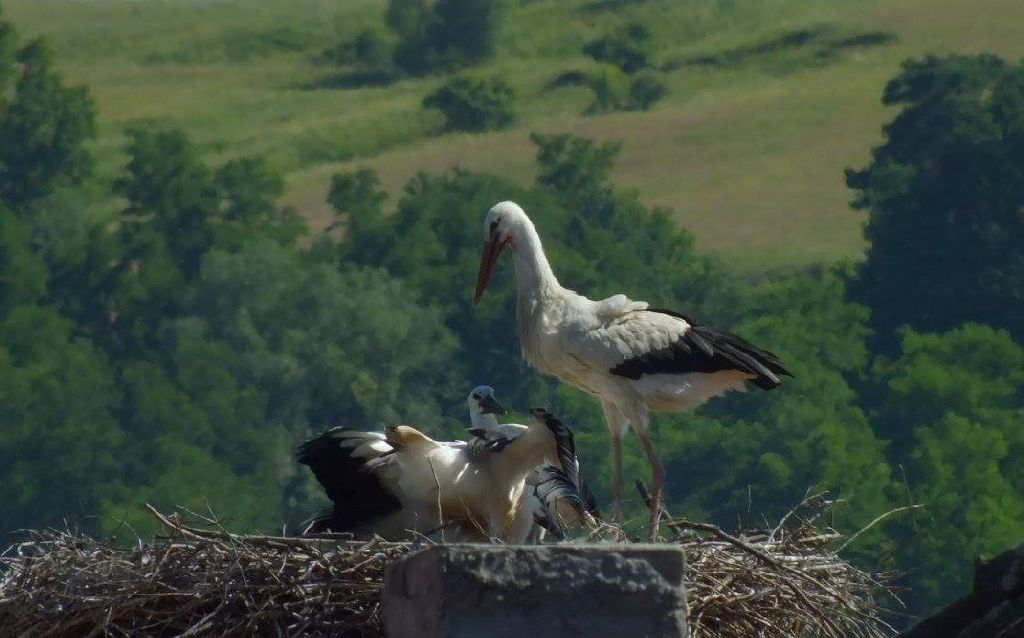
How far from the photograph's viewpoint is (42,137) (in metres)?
63.0

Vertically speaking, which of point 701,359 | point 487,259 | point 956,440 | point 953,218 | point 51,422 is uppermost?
point 487,259

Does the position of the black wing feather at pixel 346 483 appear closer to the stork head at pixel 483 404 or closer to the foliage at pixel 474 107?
the stork head at pixel 483 404

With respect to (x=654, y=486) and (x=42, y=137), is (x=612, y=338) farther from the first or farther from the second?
(x=42, y=137)

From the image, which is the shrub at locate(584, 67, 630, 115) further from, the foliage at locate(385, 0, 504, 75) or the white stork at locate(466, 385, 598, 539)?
the white stork at locate(466, 385, 598, 539)

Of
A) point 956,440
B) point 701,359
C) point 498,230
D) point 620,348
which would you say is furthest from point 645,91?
point 620,348

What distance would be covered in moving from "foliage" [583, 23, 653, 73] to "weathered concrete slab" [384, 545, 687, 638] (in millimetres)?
65051

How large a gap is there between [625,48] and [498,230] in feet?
204

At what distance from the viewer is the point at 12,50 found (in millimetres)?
66438

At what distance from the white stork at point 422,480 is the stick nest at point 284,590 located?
4.49 ft

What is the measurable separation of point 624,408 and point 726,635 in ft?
11.3

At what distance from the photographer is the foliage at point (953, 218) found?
173 ft

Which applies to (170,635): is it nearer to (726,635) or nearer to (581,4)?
(726,635)

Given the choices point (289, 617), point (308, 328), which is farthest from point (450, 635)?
point (308, 328)

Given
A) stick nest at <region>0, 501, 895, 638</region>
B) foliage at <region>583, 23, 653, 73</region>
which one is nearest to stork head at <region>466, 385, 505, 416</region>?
stick nest at <region>0, 501, 895, 638</region>
